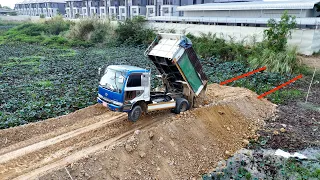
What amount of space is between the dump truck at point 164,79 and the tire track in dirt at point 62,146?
23.9 inches

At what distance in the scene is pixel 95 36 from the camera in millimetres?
33344

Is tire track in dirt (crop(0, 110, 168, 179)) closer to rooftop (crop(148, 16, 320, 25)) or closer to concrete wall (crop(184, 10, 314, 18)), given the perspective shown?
rooftop (crop(148, 16, 320, 25))

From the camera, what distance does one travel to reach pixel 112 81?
8.96 meters

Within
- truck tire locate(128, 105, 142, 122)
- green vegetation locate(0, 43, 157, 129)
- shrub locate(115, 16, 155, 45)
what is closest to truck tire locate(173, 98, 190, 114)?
truck tire locate(128, 105, 142, 122)

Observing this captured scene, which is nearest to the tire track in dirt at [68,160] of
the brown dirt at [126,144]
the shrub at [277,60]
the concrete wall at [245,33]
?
the brown dirt at [126,144]

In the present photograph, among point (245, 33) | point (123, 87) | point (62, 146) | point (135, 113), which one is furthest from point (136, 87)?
point (245, 33)

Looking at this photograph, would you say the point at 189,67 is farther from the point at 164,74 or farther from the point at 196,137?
the point at 196,137

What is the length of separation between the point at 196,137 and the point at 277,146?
9.26 ft

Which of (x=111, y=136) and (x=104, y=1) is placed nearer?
(x=111, y=136)

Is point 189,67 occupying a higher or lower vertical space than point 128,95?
higher

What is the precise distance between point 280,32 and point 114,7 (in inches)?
1665

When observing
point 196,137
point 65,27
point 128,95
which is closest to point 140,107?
point 128,95

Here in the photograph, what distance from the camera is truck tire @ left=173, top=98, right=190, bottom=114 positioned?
Answer: 10383 millimetres

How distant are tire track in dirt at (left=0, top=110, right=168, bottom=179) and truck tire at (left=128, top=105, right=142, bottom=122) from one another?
0.34 m
